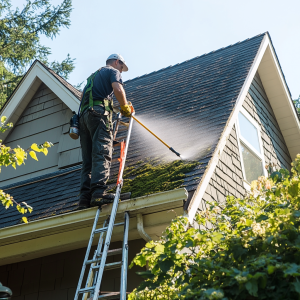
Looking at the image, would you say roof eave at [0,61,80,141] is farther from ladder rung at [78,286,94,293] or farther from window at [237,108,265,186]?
ladder rung at [78,286,94,293]

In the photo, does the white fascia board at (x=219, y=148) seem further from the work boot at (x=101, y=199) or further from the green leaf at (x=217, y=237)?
the green leaf at (x=217, y=237)

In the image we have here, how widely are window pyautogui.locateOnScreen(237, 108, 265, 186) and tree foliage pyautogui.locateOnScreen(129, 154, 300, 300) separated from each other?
412cm

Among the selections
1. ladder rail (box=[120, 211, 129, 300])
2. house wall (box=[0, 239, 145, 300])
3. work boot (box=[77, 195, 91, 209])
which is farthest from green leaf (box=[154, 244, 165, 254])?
work boot (box=[77, 195, 91, 209])

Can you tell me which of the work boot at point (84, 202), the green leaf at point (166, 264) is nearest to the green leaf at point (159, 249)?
the green leaf at point (166, 264)

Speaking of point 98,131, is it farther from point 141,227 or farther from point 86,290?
point 86,290

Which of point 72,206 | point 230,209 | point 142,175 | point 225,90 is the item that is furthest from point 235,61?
point 230,209

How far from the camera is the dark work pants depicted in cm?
466

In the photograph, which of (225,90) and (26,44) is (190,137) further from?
(26,44)

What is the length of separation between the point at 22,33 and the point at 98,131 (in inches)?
589

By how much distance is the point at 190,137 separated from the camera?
6121 mm

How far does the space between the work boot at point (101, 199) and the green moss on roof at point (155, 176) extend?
41 cm

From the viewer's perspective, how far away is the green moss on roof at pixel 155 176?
4.86m

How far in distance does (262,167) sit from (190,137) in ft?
8.02

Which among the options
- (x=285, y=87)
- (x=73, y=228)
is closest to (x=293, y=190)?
(x=73, y=228)
